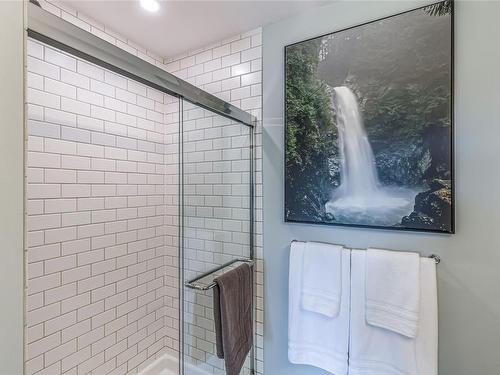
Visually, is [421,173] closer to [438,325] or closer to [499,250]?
[499,250]

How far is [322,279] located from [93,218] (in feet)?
4.61

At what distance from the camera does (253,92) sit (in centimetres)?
170

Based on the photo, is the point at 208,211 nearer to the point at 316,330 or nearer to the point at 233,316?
the point at 233,316

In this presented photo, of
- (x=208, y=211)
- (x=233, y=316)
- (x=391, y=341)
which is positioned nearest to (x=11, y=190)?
(x=208, y=211)

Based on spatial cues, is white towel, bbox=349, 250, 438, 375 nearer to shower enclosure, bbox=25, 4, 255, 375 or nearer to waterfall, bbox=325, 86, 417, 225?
waterfall, bbox=325, 86, 417, 225

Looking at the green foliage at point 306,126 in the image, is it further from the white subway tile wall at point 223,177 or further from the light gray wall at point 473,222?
the light gray wall at point 473,222

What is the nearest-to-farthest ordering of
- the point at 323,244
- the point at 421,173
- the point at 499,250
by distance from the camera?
the point at 499,250, the point at 421,173, the point at 323,244

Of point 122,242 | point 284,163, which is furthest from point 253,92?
point 122,242

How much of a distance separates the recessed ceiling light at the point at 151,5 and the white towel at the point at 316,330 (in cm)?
152

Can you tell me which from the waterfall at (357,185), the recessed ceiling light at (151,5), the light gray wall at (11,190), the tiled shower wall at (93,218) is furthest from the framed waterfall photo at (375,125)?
Answer: the light gray wall at (11,190)

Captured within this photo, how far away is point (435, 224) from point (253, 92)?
1.24 meters

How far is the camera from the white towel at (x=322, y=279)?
52.8 inches

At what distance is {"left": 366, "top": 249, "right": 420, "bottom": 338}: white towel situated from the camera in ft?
3.83

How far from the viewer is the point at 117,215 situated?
179 centimetres
